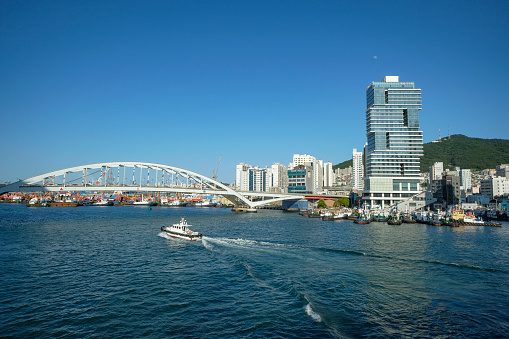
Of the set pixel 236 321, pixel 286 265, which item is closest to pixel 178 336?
pixel 236 321

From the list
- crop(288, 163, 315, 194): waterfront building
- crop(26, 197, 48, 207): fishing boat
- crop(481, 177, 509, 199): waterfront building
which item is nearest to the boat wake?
crop(288, 163, 315, 194): waterfront building

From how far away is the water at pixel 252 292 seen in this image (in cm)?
1462

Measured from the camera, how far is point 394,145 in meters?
106

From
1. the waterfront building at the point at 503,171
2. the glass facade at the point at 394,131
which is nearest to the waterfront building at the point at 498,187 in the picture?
the waterfront building at the point at 503,171

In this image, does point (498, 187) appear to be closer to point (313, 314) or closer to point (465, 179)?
point (465, 179)

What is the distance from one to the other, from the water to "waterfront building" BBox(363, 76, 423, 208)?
73308mm

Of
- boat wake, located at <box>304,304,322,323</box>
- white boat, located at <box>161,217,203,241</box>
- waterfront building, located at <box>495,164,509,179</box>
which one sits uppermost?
waterfront building, located at <box>495,164,509,179</box>

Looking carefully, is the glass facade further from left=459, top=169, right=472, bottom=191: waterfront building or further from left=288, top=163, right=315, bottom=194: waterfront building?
left=459, top=169, right=472, bottom=191: waterfront building

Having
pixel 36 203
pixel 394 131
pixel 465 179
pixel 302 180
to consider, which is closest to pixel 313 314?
pixel 394 131

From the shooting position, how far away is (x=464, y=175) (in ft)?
528

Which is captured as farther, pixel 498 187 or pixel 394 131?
pixel 498 187

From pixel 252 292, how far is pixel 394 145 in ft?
328

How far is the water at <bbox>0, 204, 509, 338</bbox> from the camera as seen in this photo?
48.0ft

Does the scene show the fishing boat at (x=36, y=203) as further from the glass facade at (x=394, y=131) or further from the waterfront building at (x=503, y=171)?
the waterfront building at (x=503, y=171)
